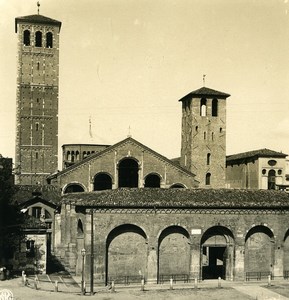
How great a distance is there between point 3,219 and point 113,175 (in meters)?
17.0

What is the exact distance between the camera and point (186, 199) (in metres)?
31.8

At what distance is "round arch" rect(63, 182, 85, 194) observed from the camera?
4800 cm

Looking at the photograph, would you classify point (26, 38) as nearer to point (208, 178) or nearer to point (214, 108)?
point (214, 108)

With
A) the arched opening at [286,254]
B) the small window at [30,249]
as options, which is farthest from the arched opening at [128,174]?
the arched opening at [286,254]

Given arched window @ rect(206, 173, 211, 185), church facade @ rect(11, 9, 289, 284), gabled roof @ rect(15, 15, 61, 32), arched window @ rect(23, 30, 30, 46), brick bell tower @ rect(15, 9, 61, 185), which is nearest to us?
church facade @ rect(11, 9, 289, 284)

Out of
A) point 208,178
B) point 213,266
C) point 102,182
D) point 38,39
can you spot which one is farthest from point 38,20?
point 213,266

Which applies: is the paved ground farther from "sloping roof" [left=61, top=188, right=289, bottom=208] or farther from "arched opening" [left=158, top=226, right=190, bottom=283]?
"sloping roof" [left=61, top=188, right=289, bottom=208]

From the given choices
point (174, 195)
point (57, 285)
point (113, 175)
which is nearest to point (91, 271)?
point (57, 285)

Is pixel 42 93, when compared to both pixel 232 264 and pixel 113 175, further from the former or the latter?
pixel 232 264

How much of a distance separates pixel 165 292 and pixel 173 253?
3.78 m

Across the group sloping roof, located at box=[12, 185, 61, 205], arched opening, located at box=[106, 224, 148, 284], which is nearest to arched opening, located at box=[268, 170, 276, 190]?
sloping roof, located at box=[12, 185, 61, 205]

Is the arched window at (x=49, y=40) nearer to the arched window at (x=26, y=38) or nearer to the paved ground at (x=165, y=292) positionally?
the arched window at (x=26, y=38)

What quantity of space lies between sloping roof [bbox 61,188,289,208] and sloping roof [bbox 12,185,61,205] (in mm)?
15741

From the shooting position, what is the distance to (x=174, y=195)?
1286 inches
